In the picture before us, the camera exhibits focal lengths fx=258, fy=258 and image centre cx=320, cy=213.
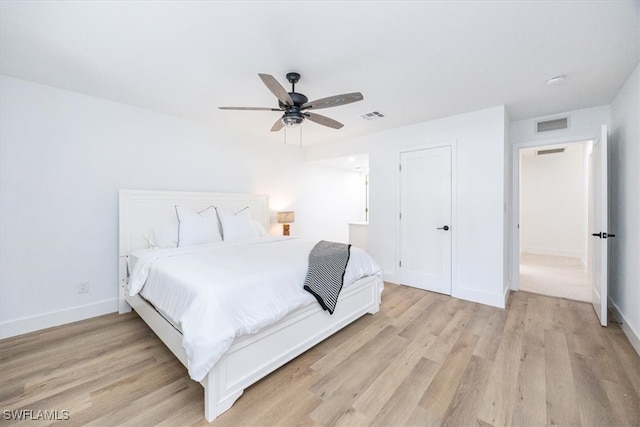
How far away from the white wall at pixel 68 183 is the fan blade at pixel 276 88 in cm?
224

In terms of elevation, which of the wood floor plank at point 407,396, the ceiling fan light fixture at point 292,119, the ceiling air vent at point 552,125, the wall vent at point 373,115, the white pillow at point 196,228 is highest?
the wall vent at point 373,115

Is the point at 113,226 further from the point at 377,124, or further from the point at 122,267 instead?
the point at 377,124

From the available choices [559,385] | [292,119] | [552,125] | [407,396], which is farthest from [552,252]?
[292,119]

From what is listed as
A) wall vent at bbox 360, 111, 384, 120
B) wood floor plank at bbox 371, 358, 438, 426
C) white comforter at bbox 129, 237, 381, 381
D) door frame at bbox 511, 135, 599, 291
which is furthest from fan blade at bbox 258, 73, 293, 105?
door frame at bbox 511, 135, 599, 291

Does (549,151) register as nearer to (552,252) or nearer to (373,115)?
(552,252)

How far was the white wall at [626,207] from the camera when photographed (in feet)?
7.61

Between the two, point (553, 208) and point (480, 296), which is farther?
point (553, 208)

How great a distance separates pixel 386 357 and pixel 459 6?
2568 mm

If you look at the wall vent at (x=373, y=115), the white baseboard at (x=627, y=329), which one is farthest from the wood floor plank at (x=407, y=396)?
the wall vent at (x=373, y=115)

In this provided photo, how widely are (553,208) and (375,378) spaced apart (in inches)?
279

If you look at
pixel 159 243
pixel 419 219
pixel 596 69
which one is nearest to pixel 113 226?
pixel 159 243

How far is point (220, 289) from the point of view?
1.69 meters

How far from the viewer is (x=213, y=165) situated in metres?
4.01

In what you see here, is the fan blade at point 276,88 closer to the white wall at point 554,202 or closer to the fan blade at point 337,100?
the fan blade at point 337,100
